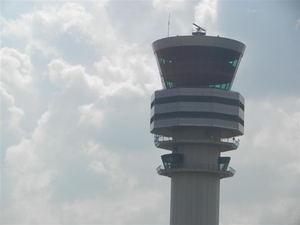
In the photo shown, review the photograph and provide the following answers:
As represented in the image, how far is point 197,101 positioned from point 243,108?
9.58m

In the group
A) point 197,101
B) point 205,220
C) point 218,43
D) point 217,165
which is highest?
point 218,43

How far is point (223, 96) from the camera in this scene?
129 metres

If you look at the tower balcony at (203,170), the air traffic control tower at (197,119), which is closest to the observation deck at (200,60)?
the air traffic control tower at (197,119)

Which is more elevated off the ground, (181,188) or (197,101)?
(197,101)

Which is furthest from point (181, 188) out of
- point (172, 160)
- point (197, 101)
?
point (197, 101)

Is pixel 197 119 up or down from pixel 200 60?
down

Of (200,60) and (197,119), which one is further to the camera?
(200,60)

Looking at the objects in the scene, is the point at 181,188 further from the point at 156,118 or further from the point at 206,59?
the point at 206,59

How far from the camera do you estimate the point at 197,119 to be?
12725cm

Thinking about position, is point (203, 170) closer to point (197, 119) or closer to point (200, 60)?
point (197, 119)

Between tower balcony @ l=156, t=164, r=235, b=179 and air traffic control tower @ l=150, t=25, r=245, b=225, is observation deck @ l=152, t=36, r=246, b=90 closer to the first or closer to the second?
air traffic control tower @ l=150, t=25, r=245, b=225

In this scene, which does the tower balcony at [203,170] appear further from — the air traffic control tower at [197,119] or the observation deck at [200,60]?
the observation deck at [200,60]

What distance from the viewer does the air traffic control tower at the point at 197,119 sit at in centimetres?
12762

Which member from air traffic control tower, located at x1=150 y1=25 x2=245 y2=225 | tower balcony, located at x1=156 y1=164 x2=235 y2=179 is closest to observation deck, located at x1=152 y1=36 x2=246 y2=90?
air traffic control tower, located at x1=150 y1=25 x2=245 y2=225
